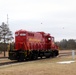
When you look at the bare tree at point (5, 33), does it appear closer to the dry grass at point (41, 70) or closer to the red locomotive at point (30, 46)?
the red locomotive at point (30, 46)

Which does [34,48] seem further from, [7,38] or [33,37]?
[7,38]

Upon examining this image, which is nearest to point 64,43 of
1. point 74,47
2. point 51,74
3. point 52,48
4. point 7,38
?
point 74,47

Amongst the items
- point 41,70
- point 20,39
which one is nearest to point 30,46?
point 20,39

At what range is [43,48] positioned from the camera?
148 ft

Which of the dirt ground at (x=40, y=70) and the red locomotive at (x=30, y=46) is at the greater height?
the red locomotive at (x=30, y=46)

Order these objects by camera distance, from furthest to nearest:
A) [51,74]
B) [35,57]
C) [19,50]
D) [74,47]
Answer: [74,47] → [35,57] → [19,50] → [51,74]

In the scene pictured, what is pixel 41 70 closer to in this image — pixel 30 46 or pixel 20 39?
pixel 20 39

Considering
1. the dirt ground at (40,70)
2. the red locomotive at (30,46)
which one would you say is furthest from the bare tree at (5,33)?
the dirt ground at (40,70)

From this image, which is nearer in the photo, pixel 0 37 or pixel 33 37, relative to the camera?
pixel 33 37

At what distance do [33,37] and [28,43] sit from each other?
99.9 inches

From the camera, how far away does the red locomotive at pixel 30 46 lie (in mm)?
36953

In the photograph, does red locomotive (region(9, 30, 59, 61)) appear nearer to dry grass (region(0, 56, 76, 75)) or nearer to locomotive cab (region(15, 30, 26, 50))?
locomotive cab (region(15, 30, 26, 50))

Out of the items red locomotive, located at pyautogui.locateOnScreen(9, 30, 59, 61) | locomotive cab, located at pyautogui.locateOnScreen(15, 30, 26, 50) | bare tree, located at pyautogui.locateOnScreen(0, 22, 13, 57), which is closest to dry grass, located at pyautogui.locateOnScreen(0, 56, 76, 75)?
red locomotive, located at pyautogui.locateOnScreen(9, 30, 59, 61)

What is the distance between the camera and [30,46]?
130 ft
